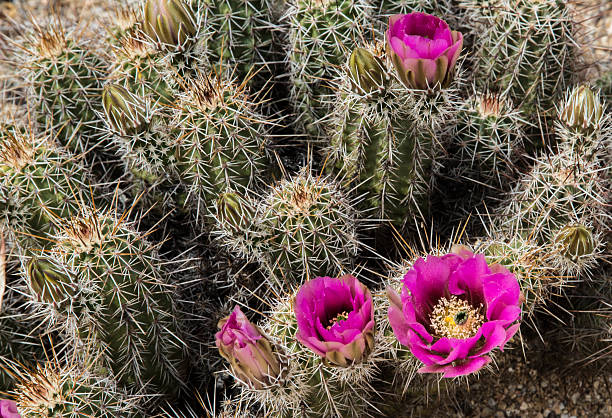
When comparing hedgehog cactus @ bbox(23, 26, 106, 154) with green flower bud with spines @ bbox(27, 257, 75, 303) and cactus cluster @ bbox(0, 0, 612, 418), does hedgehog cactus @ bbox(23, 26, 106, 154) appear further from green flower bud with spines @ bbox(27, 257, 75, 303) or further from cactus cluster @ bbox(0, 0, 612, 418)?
green flower bud with spines @ bbox(27, 257, 75, 303)

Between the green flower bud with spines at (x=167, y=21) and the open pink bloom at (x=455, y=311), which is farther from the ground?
the green flower bud with spines at (x=167, y=21)

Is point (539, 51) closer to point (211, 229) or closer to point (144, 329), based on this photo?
point (211, 229)

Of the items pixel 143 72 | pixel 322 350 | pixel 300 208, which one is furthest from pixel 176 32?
pixel 322 350

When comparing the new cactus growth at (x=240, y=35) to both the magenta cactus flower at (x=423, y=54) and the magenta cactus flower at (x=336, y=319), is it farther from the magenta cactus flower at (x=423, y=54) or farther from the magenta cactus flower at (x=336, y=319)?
the magenta cactus flower at (x=336, y=319)

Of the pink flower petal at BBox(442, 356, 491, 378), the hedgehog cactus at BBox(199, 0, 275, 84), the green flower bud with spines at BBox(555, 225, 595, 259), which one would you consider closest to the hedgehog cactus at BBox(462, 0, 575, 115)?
the green flower bud with spines at BBox(555, 225, 595, 259)

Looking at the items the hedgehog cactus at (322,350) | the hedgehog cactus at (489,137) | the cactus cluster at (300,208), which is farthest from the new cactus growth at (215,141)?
the hedgehog cactus at (489,137)

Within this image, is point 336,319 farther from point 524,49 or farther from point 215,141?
point 524,49
